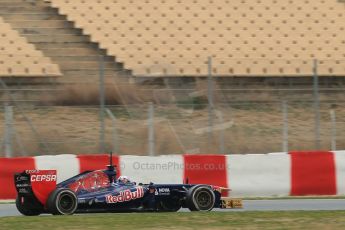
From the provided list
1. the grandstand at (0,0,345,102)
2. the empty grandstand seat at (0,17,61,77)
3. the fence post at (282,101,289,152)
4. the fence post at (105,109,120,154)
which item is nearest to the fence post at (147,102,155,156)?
the fence post at (105,109,120,154)

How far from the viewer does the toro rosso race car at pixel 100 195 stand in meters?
13.4

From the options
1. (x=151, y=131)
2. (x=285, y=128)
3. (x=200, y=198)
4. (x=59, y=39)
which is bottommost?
(x=200, y=198)

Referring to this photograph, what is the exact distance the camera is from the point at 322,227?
11453 mm

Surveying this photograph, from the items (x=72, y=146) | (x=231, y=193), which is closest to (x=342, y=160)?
(x=231, y=193)

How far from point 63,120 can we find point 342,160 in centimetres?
589

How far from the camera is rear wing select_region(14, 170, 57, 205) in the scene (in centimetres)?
1338

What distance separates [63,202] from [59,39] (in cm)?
1252

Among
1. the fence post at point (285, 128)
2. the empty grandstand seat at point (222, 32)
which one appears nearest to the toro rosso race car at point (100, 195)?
the fence post at point (285, 128)

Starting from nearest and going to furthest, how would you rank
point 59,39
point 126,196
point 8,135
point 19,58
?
point 126,196, point 8,135, point 19,58, point 59,39

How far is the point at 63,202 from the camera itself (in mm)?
13375

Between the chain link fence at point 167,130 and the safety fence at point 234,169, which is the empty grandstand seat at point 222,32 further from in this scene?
the safety fence at point 234,169

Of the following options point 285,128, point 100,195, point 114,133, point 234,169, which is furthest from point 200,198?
point 285,128

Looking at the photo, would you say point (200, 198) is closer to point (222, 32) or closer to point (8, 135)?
point (8, 135)

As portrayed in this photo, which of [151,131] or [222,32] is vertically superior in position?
[222,32]
